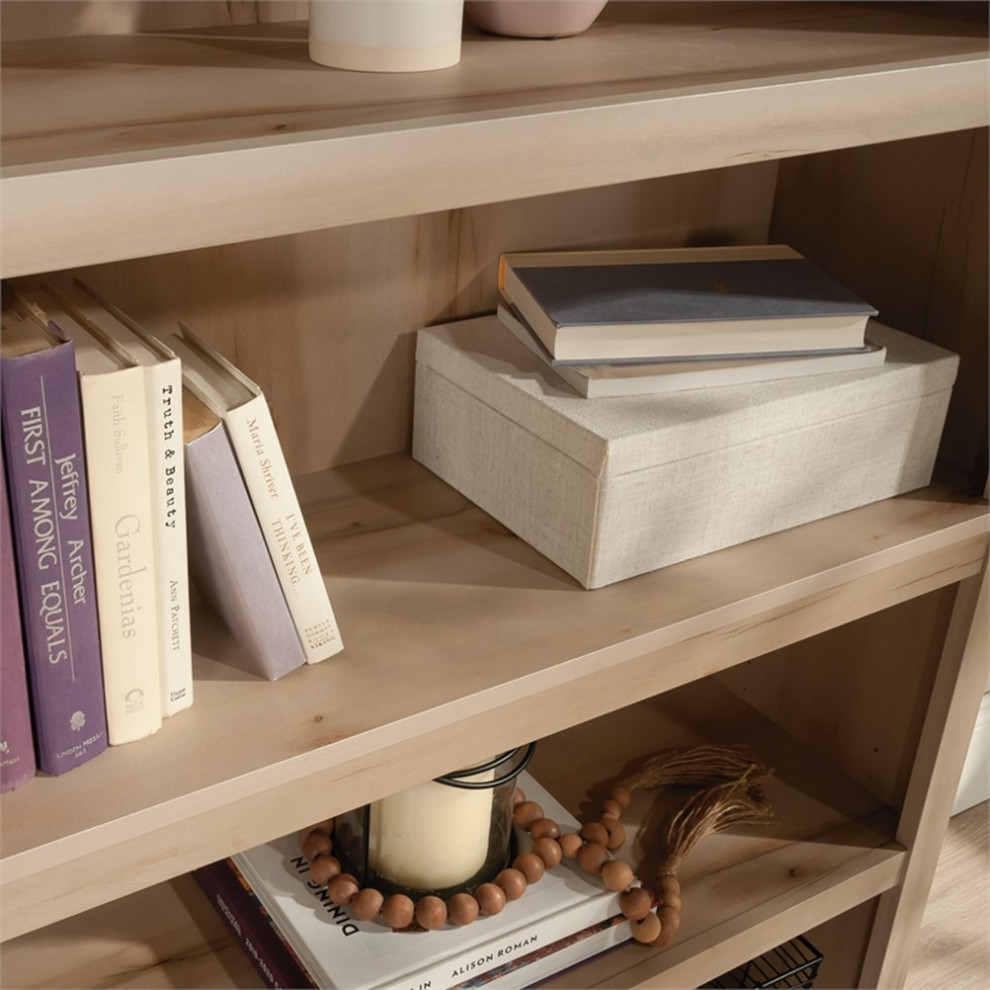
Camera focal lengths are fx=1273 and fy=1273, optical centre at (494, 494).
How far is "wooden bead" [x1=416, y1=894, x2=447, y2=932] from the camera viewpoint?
3.46 ft

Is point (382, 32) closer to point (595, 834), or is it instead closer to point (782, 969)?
point (595, 834)

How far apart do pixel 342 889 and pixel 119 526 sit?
492 millimetres

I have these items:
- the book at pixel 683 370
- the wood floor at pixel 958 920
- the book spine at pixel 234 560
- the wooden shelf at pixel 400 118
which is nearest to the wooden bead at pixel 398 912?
the book spine at pixel 234 560

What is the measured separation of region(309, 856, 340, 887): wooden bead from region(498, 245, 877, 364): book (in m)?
0.47

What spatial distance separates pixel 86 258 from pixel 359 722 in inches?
13.3

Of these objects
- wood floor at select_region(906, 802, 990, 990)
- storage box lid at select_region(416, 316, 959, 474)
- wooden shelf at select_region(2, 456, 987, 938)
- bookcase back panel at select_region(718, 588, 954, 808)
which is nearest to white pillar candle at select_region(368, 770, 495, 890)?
wooden shelf at select_region(2, 456, 987, 938)

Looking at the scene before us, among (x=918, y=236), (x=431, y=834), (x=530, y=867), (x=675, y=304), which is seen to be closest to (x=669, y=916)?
(x=530, y=867)

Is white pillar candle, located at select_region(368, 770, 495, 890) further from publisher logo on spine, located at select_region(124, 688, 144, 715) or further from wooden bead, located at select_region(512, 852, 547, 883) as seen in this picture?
publisher logo on spine, located at select_region(124, 688, 144, 715)

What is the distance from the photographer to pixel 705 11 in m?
1.03

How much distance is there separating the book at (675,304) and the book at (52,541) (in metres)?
0.41

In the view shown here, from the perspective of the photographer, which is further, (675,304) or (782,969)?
(782,969)

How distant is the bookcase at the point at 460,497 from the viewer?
67 cm

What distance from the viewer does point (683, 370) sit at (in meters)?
0.99

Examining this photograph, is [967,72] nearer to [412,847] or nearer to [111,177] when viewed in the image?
[111,177]
